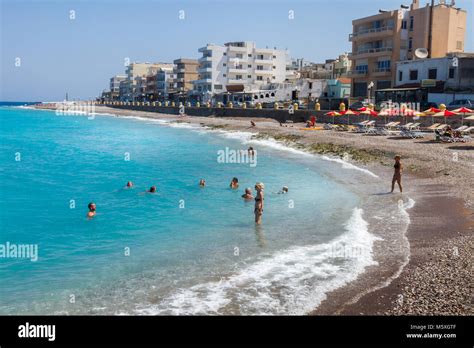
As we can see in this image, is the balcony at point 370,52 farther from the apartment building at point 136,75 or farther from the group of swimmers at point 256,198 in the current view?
the apartment building at point 136,75

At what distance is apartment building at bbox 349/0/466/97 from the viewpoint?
188ft

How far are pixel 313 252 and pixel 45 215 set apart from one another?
11820 millimetres

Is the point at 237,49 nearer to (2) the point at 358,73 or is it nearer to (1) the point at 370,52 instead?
(2) the point at 358,73

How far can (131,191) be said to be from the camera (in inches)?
922

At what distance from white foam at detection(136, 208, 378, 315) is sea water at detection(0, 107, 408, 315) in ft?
0.08

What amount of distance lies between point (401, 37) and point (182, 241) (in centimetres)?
5442

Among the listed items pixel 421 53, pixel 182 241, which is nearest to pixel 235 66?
pixel 421 53

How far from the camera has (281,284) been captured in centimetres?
1042

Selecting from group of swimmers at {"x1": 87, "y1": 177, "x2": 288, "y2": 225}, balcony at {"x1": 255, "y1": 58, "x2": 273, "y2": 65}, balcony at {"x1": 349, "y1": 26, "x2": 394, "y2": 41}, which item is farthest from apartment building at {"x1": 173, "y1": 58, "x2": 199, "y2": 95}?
group of swimmers at {"x1": 87, "y1": 177, "x2": 288, "y2": 225}

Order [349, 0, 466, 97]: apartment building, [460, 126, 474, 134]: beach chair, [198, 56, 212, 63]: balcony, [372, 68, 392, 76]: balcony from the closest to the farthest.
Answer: [460, 126, 474, 134]: beach chair → [349, 0, 466, 97]: apartment building → [372, 68, 392, 76]: balcony → [198, 56, 212, 63]: balcony

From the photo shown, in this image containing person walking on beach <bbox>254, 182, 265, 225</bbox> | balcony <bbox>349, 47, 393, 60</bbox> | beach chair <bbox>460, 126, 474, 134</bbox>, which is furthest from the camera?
balcony <bbox>349, 47, 393, 60</bbox>

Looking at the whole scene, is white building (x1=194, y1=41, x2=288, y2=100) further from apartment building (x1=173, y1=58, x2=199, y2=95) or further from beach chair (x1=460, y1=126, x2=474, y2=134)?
beach chair (x1=460, y1=126, x2=474, y2=134)
